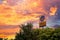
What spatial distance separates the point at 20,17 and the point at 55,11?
19.1ft

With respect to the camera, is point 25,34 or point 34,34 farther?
point 34,34

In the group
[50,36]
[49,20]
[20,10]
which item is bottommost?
[50,36]

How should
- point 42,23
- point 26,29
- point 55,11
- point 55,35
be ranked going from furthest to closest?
point 55,11, point 42,23, point 26,29, point 55,35

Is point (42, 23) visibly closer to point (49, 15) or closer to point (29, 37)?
point (49, 15)

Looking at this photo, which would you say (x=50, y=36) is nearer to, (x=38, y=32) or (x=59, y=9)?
(x=38, y=32)

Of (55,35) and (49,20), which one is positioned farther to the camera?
(49,20)

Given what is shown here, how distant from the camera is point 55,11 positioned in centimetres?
3098

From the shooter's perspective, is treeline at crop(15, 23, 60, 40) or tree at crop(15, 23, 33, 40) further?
tree at crop(15, 23, 33, 40)

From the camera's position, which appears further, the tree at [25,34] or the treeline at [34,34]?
the tree at [25,34]

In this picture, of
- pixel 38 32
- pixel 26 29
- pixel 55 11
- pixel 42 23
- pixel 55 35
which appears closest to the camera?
pixel 55 35

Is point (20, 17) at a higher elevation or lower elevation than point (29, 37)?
higher

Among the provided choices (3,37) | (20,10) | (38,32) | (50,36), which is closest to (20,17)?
(20,10)

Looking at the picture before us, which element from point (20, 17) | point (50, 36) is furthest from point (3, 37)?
point (50, 36)

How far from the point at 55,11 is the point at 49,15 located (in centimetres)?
125
